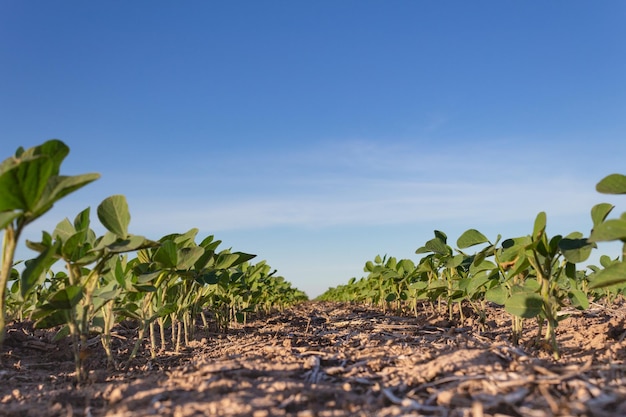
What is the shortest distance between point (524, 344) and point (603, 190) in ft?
6.47

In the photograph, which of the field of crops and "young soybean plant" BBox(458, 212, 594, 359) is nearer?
the field of crops

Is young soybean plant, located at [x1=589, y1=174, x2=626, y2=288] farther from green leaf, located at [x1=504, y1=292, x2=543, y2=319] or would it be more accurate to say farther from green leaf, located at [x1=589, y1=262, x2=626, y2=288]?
green leaf, located at [x1=504, y1=292, x2=543, y2=319]

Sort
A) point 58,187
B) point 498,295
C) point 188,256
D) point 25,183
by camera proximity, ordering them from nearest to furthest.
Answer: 1. point 25,183
2. point 58,187
3. point 188,256
4. point 498,295

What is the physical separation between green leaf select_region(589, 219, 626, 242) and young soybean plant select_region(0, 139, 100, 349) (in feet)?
7.80

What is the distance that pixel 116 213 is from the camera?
302 cm

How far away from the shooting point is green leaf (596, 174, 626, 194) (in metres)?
2.45

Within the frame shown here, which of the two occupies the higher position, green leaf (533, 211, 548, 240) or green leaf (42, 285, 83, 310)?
green leaf (533, 211, 548, 240)

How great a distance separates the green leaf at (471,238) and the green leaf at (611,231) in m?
1.47

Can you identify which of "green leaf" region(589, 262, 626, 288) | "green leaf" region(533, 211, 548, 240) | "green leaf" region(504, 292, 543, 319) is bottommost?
"green leaf" region(504, 292, 543, 319)

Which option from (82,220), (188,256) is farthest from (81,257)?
(188,256)

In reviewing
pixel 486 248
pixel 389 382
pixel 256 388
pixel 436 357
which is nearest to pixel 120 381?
pixel 256 388

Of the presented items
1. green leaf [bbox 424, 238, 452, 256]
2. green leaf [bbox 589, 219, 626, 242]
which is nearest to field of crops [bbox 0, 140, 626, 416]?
green leaf [bbox 589, 219, 626, 242]

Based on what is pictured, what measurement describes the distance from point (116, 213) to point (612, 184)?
8.92 feet

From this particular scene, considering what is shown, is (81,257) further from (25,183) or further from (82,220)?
(25,183)
